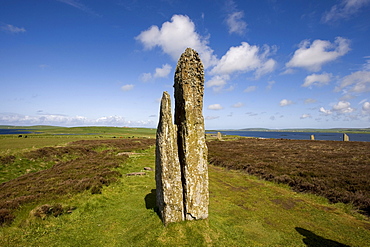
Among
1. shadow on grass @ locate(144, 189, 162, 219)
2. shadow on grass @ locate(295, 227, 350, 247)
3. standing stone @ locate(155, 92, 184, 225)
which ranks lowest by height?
shadow on grass @ locate(295, 227, 350, 247)

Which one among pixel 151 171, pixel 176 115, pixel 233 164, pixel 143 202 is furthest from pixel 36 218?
pixel 233 164

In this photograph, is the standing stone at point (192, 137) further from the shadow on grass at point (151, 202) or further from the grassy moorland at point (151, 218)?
the shadow on grass at point (151, 202)

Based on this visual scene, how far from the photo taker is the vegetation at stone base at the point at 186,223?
793cm

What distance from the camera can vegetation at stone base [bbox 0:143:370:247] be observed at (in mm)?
7930

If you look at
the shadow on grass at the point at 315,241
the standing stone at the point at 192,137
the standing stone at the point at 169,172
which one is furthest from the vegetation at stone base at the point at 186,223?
the standing stone at the point at 192,137

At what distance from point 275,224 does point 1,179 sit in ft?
82.6

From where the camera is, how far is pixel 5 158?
22984mm

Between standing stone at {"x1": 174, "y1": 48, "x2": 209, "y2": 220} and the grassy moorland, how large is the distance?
1025 mm

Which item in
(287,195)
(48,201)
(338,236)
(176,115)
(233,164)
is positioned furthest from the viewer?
(233,164)

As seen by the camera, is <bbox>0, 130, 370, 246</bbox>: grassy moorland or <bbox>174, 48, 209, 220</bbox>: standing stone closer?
<bbox>0, 130, 370, 246</bbox>: grassy moorland

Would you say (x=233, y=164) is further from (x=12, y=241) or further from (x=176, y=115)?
(x=12, y=241)

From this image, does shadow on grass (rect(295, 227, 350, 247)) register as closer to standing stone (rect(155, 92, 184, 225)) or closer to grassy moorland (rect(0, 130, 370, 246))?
grassy moorland (rect(0, 130, 370, 246))

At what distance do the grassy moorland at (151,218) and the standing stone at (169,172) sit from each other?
0.60m

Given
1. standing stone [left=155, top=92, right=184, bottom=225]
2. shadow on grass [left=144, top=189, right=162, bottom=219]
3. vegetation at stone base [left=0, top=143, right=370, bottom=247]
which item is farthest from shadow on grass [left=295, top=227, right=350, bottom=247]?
shadow on grass [left=144, top=189, right=162, bottom=219]
